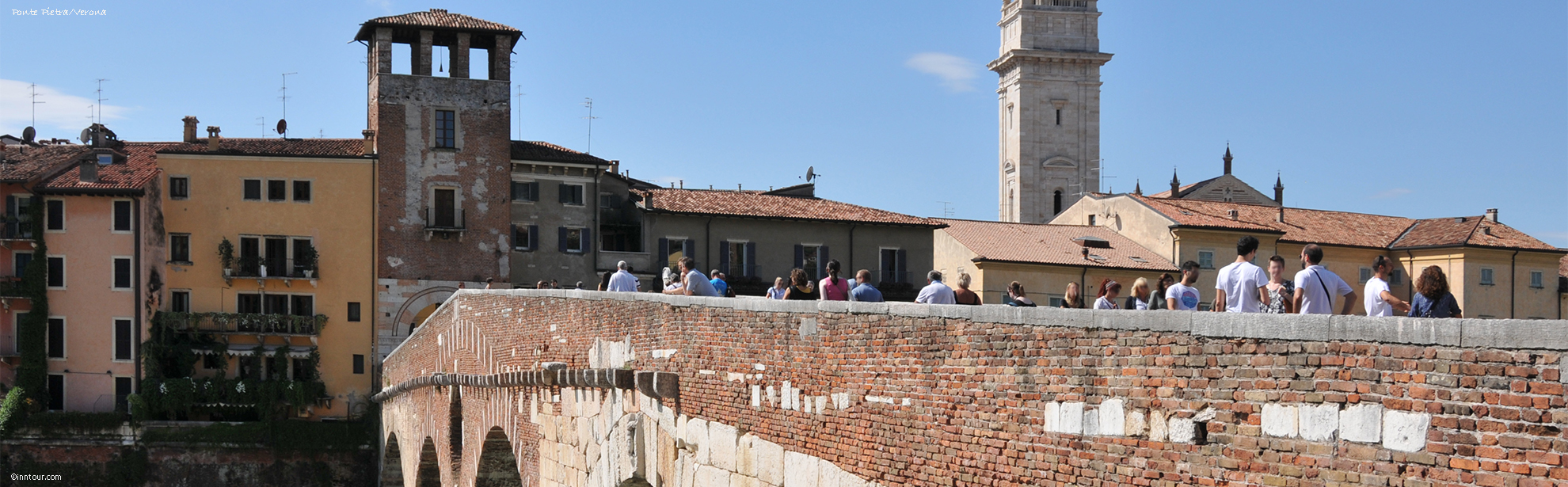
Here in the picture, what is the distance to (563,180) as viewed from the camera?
47.7m

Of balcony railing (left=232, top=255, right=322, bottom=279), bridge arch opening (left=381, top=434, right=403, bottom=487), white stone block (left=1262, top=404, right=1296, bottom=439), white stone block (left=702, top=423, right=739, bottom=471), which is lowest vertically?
bridge arch opening (left=381, top=434, right=403, bottom=487)

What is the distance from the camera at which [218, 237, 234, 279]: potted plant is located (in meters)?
45.4

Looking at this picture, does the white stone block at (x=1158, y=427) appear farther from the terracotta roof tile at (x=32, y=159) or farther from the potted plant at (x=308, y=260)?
the terracotta roof tile at (x=32, y=159)

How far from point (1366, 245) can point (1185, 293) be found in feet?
149

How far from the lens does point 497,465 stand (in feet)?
76.7

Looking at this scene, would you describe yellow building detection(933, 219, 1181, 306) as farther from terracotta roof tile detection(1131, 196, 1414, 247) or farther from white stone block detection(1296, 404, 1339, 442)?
white stone block detection(1296, 404, 1339, 442)

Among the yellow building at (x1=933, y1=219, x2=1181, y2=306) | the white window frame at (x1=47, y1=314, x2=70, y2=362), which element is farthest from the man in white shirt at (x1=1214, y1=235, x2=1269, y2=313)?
the white window frame at (x1=47, y1=314, x2=70, y2=362)

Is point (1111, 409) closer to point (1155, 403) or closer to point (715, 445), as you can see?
point (1155, 403)

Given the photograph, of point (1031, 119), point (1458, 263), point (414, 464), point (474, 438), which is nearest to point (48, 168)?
point (414, 464)

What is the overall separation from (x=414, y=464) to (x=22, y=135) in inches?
1142

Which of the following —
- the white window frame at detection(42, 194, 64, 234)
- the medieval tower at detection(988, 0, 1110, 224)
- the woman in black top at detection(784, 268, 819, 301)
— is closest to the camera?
the woman in black top at detection(784, 268, 819, 301)

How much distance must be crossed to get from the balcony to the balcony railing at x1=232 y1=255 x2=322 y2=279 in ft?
12.0

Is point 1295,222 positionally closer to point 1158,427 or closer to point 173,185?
point 173,185

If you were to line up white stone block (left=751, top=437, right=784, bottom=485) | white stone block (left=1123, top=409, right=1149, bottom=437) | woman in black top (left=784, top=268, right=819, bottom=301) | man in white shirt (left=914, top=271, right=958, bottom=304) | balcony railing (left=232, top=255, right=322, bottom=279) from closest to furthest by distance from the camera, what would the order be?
white stone block (left=1123, top=409, right=1149, bottom=437) → white stone block (left=751, top=437, right=784, bottom=485) → man in white shirt (left=914, top=271, right=958, bottom=304) → woman in black top (left=784, top=268, right=819, bottom=301) → balcony railing (left=232, top=255, right=322, bottom=279)
